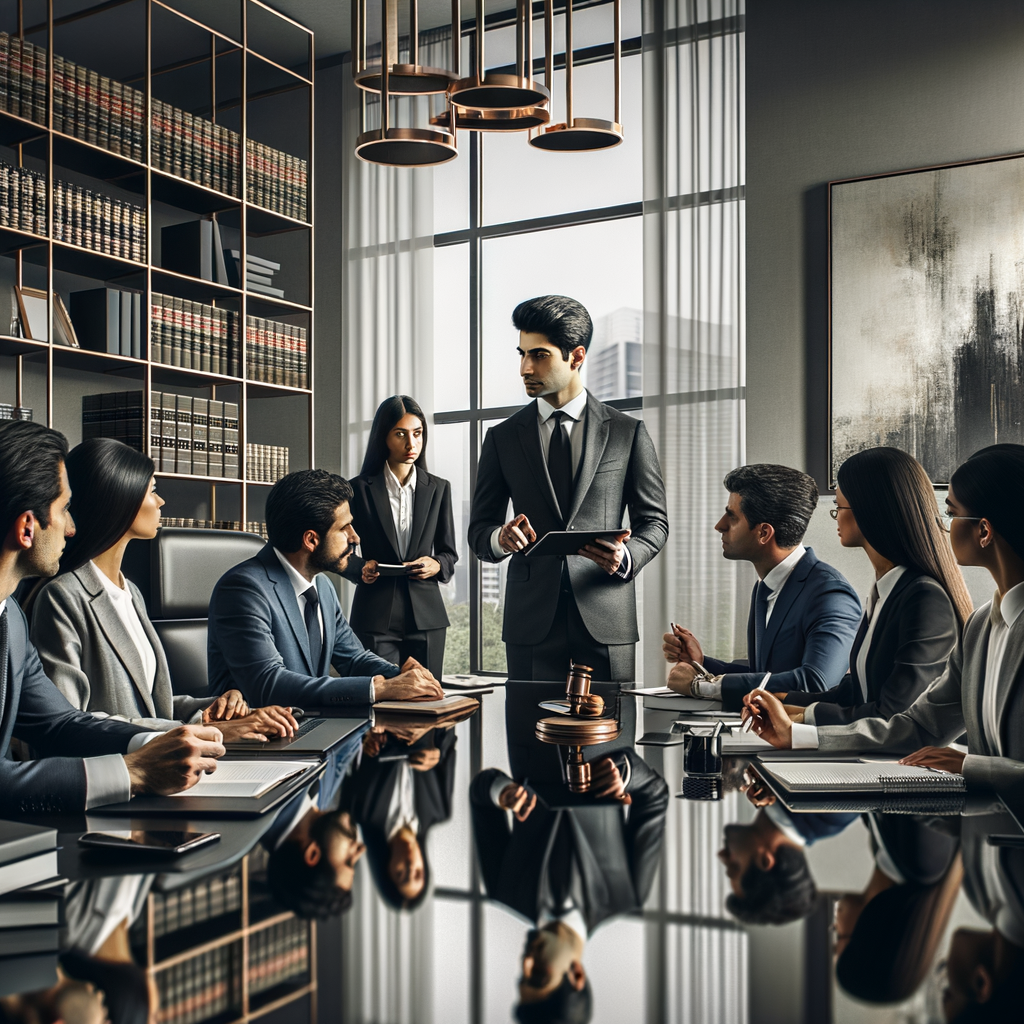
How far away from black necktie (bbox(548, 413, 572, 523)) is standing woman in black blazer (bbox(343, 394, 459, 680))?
106cm

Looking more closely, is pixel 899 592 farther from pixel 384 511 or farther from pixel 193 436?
pixel 193 436

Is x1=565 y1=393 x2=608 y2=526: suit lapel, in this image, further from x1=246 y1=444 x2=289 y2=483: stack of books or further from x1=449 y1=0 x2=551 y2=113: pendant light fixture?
x1=246 y1=444 x2=289 y2=483: stack of books

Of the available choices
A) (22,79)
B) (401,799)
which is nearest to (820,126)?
(22,79)

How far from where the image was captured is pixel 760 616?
248 centimetres

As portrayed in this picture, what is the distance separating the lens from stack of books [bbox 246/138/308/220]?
535 cm

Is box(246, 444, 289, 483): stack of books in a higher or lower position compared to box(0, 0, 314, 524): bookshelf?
lower

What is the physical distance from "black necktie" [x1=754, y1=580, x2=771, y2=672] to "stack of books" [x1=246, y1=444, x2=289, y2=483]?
11.5ft

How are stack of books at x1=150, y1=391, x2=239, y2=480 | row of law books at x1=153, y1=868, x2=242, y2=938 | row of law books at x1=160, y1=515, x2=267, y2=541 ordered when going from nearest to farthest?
row of law books at x1=153, y1=868, x2=242, y2=938, stack of books at x1=150, y1=391, x2=239, y2=480, row of law books at x1=160, y1=515, x2=267, y2=541

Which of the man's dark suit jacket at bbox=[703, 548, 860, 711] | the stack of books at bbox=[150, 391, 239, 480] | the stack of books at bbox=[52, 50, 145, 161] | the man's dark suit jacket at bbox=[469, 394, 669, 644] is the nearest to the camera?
the man's dark suit jacket at bbox=[703, 548, 860, 711]

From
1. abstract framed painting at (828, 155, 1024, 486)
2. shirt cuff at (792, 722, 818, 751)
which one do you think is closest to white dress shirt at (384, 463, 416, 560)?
abstract framed painting at (828, 155, 1024, 486)

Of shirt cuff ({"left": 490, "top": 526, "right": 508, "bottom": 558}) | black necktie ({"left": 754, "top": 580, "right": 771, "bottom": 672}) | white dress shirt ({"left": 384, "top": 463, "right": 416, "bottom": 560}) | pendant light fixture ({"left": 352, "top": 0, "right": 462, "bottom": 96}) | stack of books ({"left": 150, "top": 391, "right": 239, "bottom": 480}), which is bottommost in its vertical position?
black necktie ({"left": 754, "top": 580, "right": 771, "bottom": 672})

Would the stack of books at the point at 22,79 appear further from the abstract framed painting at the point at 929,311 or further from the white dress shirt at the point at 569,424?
the abstract framed painting at the point at 929,311

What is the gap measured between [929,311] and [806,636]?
9.05 feet

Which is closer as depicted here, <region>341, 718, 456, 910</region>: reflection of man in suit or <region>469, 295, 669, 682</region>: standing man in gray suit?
<region>341, 718, 456, 910</region>: reflection of man in suit
